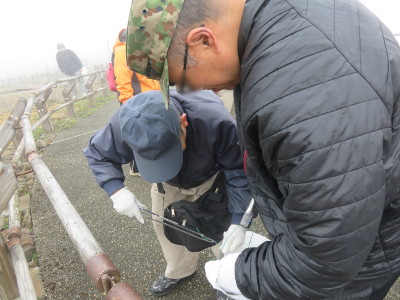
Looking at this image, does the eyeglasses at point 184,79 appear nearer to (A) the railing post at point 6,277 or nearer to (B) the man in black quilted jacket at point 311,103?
(B) the man in black quilted jacket at point 311,103

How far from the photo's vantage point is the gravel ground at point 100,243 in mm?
2416

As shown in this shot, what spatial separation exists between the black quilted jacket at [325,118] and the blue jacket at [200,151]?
0.79 metres

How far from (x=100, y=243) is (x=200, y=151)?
5.78 feet

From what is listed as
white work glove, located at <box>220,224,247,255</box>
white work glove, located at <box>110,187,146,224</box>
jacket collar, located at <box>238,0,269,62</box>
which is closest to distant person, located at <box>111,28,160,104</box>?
white work glove, located at <box>110,187,146,224</box>

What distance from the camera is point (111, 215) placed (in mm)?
3363

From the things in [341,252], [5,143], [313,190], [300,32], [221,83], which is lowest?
[5,143]

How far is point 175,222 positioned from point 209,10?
1379mm

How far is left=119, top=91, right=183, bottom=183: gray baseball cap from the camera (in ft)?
4.95

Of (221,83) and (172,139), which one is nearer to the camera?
(221,83)

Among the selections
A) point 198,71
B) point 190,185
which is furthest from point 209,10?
point 190,185

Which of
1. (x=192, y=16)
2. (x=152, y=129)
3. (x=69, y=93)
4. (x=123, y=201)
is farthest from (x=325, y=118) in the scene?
(x=69, y=93)

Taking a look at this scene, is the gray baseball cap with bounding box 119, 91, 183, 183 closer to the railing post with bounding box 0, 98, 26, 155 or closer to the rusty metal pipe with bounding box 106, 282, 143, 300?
the rusty metal pipe with bounding box 106, 282, 143, 300

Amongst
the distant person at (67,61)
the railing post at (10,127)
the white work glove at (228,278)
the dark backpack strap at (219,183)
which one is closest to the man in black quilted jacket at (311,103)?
the white work glove at (228,278)

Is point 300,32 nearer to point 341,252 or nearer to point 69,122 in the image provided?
point 341,252
